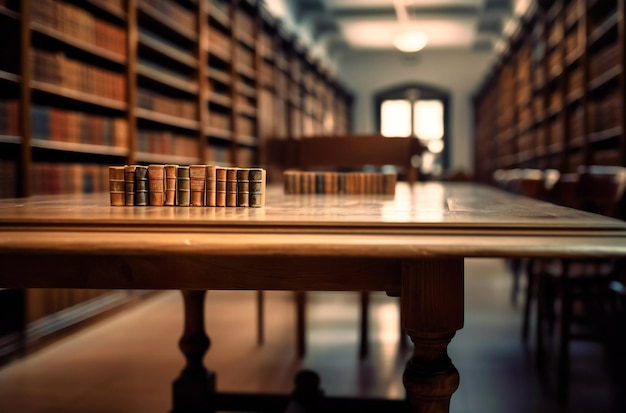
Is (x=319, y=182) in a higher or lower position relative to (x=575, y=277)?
higher

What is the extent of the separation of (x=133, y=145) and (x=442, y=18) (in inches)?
283

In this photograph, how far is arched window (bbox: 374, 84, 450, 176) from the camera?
12.5 metres

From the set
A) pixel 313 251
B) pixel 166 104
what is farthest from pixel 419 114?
pixel 313 251

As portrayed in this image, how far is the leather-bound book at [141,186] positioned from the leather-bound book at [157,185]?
2 centimetres

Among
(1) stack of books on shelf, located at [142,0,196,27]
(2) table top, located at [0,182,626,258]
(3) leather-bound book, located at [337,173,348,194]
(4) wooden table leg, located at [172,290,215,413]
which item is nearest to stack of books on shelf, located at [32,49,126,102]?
(1) stack of books on shelf, located at [142,0,196,27]

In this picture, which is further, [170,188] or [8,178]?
[8,178]

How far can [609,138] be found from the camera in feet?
14.8

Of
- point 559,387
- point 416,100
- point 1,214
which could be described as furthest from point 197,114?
point 416,100

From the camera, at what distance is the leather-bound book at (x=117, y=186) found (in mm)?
1274

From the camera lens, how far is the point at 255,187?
1254 millimetres

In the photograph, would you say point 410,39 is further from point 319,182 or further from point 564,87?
point 319,182

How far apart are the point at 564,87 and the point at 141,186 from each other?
16.0ft

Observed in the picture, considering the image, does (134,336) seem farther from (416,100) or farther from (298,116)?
(416,100)

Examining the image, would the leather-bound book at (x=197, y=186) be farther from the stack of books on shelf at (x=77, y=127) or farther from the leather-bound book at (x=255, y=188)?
the stack of books on shelf at (x=77, y=127)
